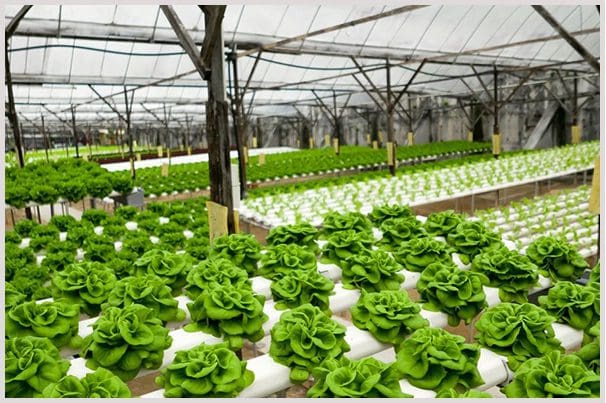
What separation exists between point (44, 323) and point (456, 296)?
2.38 m

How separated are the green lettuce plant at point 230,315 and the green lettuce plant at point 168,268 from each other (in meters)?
0.59

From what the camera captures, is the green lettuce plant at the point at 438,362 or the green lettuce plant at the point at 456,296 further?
the green lettuce plant at the point at 456,296

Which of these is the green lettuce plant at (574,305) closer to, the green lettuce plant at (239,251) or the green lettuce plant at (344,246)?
the green lettuce plant at (344,246)

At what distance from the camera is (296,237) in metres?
4.59

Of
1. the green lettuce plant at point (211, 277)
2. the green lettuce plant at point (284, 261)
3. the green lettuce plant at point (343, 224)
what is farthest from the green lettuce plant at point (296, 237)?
the green lettuce plant at point (211, 277)

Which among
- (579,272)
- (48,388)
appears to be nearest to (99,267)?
(48,388)

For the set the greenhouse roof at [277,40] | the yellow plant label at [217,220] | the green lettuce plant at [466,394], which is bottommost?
the green lettuce plant at [466,394]

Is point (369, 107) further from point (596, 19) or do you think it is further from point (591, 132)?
point (596, 19)

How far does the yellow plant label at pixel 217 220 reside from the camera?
14.5 ft

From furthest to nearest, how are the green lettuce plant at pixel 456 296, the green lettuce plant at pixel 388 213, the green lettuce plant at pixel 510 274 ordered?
the green lettuce plant at pixel 388 213 → the green lettuce plant at pixel 510 274 → the green lettuce plant at pixel 456 296

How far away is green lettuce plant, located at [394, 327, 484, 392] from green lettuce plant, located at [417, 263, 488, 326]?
0.67m

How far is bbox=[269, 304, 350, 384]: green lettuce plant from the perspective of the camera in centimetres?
267

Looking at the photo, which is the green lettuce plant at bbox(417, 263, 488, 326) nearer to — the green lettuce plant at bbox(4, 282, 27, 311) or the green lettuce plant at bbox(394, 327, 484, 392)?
the green lettuce plant at bbox(394, 327, 484, 392)

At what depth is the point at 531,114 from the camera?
24078mm
